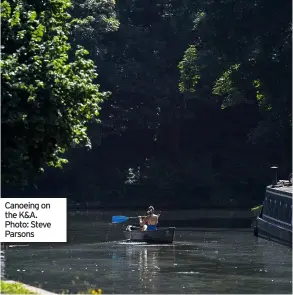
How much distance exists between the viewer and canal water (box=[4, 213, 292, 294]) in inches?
1428

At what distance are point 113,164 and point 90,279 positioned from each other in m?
62.6

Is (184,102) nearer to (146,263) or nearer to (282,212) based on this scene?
(282,212)

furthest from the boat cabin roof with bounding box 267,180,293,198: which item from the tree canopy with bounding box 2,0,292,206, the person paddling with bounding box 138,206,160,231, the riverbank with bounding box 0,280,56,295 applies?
the riverbank with bounding box 0,280,56,295

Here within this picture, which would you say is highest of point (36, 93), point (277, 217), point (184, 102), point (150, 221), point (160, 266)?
point (184, 102)

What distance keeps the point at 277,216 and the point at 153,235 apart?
645cm

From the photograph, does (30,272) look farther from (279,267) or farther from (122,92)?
(122,92)

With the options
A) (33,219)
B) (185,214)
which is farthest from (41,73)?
(185,214)

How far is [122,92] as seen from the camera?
315 feet

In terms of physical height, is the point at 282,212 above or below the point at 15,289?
above

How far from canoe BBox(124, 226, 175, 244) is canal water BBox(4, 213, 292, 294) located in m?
0.54

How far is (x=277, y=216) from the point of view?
54.7 m
